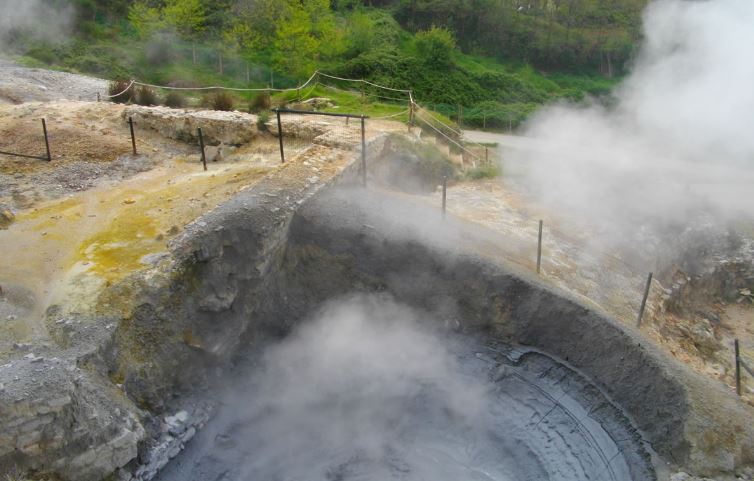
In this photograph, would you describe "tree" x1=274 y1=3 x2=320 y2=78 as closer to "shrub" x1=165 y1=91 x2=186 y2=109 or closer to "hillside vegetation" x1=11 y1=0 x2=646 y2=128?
"hillside vegetation" x1=11 y1=0 x2=646 y2=128

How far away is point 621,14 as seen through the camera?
28766 mm

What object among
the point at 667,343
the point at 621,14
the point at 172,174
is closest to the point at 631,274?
the point at 667,343

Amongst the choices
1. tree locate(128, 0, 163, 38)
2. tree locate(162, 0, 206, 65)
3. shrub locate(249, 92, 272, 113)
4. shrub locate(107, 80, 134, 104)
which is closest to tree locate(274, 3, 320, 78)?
tree locate(162, 0, 206, 65)

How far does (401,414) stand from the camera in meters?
8.09

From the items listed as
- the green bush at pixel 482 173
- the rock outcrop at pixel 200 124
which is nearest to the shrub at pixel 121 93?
the rock outcrop at pixel 200 124

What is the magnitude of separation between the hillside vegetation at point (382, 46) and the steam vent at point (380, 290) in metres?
6.22

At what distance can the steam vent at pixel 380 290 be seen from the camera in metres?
7.05

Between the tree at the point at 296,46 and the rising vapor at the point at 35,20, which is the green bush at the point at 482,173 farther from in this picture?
→ the rising vapor at the point at 35,20

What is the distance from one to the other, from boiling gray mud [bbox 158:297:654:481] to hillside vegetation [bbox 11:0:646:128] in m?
13.2

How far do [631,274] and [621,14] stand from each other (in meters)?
22.1

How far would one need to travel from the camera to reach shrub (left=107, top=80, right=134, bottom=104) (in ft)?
50.1

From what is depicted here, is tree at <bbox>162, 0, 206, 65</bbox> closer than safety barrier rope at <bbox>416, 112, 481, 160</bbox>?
No

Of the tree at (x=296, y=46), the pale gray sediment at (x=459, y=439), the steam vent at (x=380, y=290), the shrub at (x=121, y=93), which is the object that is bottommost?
the pale gray sediment at (x=459, y=439)

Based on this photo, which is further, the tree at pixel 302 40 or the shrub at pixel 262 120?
the tree at pixel 302 40
